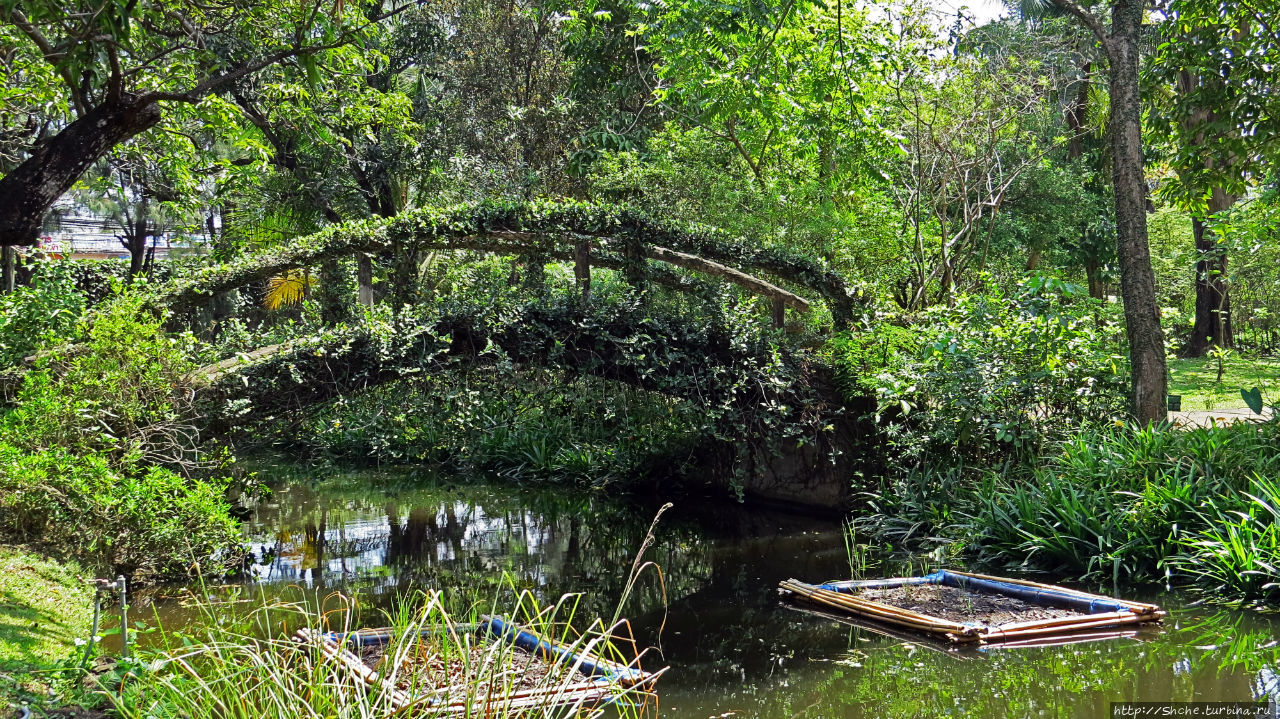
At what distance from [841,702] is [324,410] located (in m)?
6.15

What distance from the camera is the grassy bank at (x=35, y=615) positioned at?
436 centimetres

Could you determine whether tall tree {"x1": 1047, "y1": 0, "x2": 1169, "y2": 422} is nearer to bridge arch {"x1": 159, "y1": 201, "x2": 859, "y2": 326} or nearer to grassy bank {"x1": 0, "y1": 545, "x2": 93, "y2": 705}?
bridge arch {"x1": 159, "y1": 201, "x2": 859, "y2": 326}

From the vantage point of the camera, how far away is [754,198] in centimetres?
1288

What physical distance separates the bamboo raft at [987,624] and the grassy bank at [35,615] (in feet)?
15.8

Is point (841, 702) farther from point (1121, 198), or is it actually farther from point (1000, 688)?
point (1121, 198)

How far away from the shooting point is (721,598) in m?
7.52

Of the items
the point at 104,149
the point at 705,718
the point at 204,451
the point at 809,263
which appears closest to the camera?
the point at 705,718

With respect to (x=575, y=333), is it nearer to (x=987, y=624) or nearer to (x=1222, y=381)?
(x=987, y=624)

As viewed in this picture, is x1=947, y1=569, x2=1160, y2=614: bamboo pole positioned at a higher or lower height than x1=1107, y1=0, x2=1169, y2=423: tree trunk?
lower

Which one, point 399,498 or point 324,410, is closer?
point 324,410

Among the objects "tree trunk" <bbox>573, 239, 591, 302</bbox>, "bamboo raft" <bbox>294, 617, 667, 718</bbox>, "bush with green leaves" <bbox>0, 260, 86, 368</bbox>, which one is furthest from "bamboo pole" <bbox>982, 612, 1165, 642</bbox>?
"bush with green leaves" <bbox>0, 260, 86, 368</bbox>

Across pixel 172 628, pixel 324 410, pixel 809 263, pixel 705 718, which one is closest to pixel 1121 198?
pixel 809 263

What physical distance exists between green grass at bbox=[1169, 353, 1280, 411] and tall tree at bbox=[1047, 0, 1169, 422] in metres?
4.73

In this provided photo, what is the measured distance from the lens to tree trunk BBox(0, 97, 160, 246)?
5.44 metres
